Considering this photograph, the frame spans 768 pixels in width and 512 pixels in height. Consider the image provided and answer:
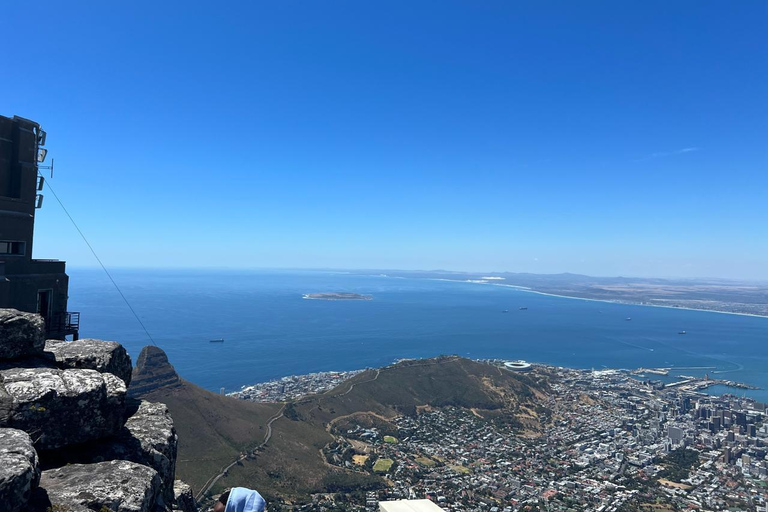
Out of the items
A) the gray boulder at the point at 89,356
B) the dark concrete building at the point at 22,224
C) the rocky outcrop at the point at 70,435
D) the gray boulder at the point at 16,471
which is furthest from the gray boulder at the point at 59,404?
the dark concrete building at the point at 22,224

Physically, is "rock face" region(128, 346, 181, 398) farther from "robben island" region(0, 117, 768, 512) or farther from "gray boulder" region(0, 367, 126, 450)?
"gray boulder" region(0, 367, 126, 450)

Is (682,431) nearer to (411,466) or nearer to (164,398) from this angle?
(411,466)

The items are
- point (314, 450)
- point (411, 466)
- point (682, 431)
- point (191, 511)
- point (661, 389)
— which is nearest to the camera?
point (191, 511)

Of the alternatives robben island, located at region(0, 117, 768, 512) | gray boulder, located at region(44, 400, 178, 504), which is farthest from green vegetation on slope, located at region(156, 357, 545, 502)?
gray boulder, located at region(44, 400, 178, 504)

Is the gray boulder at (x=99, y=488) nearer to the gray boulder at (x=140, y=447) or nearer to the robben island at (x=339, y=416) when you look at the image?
the robben island at (x=339, y=416)

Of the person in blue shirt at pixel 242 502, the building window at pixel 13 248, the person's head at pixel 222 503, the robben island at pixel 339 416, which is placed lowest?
the robben island at pixel 339 416

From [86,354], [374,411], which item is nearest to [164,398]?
[374,411]
